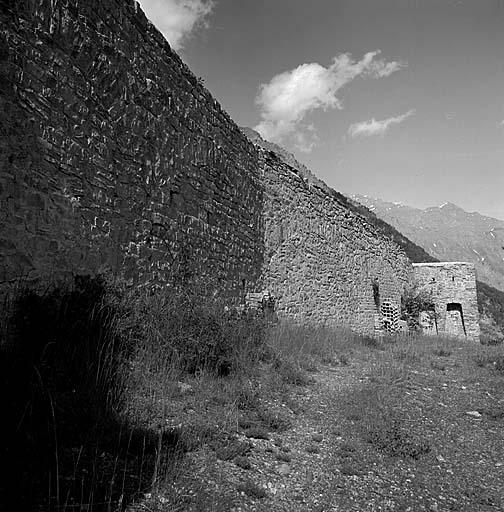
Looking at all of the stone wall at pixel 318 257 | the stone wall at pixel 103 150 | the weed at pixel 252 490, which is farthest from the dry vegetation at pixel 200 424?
the stone wall at pixel 318 257

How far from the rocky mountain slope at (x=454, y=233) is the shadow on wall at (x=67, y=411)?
51.4 metres

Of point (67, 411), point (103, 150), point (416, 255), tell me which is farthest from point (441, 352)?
point (416, 255)

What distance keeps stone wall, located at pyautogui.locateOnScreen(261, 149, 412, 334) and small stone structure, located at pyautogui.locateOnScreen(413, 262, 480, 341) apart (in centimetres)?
340

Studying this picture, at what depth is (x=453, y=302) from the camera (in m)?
19.0

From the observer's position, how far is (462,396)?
624 cm

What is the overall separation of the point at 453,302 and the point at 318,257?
9537 millimetres

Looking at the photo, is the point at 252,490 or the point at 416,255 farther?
the point at 416,255

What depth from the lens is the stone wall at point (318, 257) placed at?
10.8 metres

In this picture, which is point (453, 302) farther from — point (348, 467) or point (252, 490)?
point (252, 490)

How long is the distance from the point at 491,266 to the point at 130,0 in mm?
61564

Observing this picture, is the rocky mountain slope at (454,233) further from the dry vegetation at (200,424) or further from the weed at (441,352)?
the dry vegetation at (200,424)

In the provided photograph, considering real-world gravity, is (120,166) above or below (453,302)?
above

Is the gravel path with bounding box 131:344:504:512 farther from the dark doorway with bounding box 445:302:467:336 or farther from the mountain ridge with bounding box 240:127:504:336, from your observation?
the mountain ridge with bounding box 240:127:504:336

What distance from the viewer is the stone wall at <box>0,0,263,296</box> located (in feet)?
12.9
